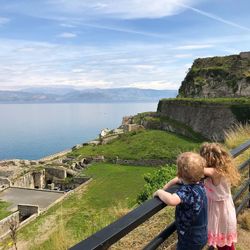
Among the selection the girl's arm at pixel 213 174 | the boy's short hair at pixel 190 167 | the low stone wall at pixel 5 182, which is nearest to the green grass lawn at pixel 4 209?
the low stone wall at pixel 5 182

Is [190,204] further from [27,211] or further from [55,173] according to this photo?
[55,173]

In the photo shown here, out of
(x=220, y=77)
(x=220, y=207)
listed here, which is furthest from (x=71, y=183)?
(x=220, y=207)

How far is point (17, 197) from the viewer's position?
112 feet

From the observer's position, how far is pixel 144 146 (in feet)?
153

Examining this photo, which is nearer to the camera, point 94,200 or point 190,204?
point 190,204

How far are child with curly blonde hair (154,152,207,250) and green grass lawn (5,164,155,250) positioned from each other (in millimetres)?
15496

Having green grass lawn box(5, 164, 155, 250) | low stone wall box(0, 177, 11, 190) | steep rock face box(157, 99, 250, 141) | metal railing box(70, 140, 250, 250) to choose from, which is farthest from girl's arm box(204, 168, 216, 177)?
steep rock face box(157, 99, 250, 141)

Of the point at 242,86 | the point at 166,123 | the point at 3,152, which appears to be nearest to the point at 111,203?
the point at 166,123

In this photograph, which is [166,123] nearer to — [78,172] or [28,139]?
[78,172]

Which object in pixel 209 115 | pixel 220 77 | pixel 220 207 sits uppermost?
pixel 220 77

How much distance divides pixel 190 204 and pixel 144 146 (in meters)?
43.1

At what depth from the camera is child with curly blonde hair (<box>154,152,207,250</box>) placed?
3656 mm

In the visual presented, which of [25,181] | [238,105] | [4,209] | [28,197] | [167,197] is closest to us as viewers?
[167,197]

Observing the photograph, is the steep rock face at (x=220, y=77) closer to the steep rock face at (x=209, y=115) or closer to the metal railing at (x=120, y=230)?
the steep rock face at (x=209, y=115)
